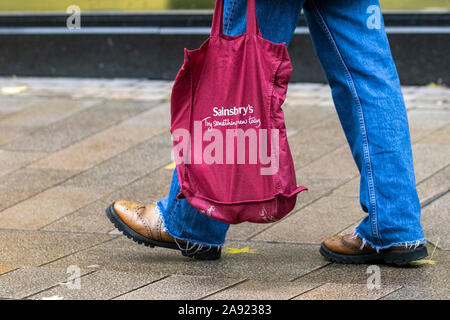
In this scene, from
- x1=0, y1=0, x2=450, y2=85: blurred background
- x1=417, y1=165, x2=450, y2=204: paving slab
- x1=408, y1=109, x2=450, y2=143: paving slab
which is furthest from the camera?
x1=0, y1=0, x2=450, y2=85: blurred background

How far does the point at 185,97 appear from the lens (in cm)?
318

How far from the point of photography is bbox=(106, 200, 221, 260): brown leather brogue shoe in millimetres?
3461

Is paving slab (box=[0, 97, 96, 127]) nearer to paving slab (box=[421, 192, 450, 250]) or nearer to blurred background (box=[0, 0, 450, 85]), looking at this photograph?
blurred background (box=[0, 0, 450, 85])

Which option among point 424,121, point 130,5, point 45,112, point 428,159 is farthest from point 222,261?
point 130,5

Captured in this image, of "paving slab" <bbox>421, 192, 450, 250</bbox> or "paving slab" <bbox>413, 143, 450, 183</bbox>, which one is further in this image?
"paving slab" <bbox>413, 143, 450, 183</bbox>

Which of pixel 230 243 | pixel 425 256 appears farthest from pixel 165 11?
pixel 425 256

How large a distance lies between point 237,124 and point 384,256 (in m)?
0.82

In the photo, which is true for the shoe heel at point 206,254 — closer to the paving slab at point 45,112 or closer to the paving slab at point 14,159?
the paving slab at point 14,159

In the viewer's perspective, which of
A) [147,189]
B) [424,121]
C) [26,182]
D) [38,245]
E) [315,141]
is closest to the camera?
[38,245]

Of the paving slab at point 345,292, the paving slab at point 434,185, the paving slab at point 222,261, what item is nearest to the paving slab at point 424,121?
the paving slab at point 434,185

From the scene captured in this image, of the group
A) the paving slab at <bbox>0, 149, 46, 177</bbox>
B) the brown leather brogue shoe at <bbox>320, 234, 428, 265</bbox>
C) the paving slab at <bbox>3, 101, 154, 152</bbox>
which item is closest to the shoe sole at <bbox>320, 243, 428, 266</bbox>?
the brown leather brogue shoe at <bbox>320, 234, 428, 265</bbox>

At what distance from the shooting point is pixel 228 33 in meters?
3.19

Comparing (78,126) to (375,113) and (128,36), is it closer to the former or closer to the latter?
(128,36)
